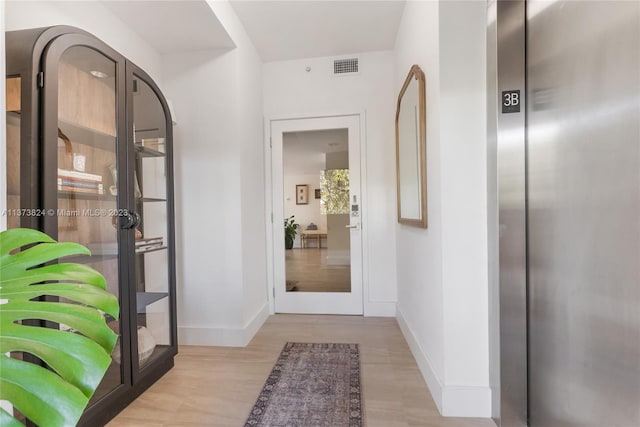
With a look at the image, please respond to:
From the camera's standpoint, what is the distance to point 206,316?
8.02 feet

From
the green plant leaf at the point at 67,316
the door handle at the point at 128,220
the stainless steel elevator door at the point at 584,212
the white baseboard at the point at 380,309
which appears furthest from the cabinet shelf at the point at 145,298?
the stainless steel elevator door at the point at 584,212

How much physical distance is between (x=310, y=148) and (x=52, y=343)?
290 cm

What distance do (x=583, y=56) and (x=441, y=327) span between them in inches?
51.3

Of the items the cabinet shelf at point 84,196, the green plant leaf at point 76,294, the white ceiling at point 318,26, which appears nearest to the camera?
the green plant leaf at point 76,294

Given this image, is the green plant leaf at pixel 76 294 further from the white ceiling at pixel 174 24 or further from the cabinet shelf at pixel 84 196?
the white ceiling at pixel 174 24

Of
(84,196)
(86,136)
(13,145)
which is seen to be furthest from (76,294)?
(86,136)

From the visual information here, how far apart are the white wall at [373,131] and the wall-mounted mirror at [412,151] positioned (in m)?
0.34

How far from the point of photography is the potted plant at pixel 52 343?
1.26 feet

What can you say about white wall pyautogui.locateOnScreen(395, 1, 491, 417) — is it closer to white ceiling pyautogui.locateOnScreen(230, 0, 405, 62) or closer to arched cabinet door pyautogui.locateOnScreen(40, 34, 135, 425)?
white ceiling pyautogui.locateOnScreen(230, 0, 405, 62)

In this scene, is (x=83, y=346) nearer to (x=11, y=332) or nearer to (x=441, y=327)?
(x=11, y=332)

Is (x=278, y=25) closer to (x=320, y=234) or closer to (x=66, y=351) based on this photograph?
(x=320, y=234)

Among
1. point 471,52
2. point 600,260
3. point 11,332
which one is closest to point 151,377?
point 11,332

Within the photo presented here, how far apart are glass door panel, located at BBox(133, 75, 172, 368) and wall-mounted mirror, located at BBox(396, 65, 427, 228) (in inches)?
66.1

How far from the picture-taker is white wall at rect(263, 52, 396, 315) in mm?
2994
